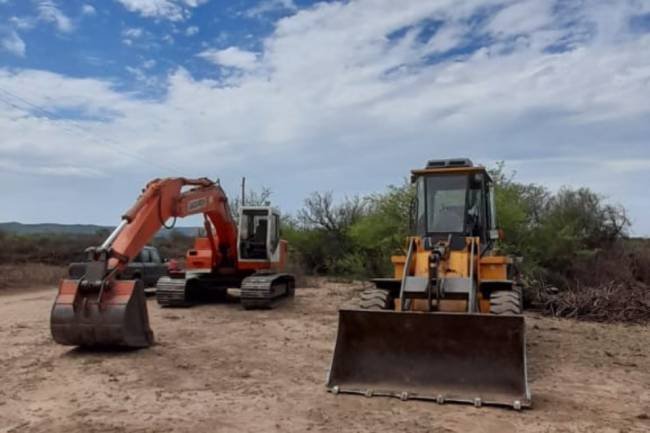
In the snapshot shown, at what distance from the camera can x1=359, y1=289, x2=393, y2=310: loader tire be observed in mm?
7766

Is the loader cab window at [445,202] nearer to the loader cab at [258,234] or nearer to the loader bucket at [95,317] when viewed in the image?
the loader bucket at [95,317]

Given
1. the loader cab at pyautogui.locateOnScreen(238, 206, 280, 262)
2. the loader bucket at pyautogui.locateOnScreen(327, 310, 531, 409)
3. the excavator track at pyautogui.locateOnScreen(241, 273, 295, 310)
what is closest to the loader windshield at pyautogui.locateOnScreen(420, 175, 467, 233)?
the loader bucket at pyautogui.locateOnScreen(327, 310, 531, 409)

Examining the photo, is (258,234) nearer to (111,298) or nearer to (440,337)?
(111,298)

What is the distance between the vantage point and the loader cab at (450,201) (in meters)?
8.78

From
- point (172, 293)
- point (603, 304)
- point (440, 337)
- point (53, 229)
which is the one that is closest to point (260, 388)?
point (440, 337)

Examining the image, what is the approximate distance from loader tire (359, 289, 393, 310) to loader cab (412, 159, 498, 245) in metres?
1.21

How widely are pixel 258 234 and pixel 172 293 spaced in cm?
239

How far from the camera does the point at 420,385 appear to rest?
21.5ft

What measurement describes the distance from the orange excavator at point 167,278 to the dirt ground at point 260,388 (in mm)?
418

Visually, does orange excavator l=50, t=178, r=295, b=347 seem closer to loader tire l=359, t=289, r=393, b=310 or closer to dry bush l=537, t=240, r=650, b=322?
loader tire l=359, t=289, r=393, b=310

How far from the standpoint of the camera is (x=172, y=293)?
13914 millimetres

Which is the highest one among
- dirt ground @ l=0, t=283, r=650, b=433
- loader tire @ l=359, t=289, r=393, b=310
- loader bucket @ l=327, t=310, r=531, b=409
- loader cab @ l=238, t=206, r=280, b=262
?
loader cab @ l=238, t=206, r=280, b=262

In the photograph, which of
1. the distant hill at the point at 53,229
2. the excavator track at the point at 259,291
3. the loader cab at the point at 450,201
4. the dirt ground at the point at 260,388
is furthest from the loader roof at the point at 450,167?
the distant hill at the point at 53,229

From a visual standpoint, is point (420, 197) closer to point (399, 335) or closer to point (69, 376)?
point (399, 335)
